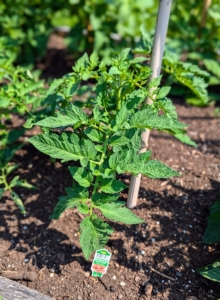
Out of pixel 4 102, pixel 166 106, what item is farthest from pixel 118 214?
pixel 4 102

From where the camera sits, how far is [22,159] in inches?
116

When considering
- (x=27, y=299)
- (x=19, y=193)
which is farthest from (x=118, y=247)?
(x=19, y=193)

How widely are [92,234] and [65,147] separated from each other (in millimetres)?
417

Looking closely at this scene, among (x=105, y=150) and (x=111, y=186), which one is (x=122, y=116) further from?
(x=111, y=186)

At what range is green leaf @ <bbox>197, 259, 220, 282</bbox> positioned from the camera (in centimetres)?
211

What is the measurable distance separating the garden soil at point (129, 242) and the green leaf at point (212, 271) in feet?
0.36

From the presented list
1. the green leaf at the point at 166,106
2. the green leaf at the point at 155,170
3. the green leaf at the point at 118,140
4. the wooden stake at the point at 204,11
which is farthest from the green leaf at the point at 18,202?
the wooden stake at the point at 204,11

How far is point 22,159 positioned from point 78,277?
39.9 inches

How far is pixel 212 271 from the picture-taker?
7.02ft

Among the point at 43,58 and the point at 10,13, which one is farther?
the point at 43,58

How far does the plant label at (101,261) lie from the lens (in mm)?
2189

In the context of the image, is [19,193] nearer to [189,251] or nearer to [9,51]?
[189,251]

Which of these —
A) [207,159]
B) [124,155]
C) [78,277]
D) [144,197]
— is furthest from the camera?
[207,159]

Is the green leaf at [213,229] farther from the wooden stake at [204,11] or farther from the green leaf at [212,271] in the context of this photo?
the wooden stake at [204,11]
